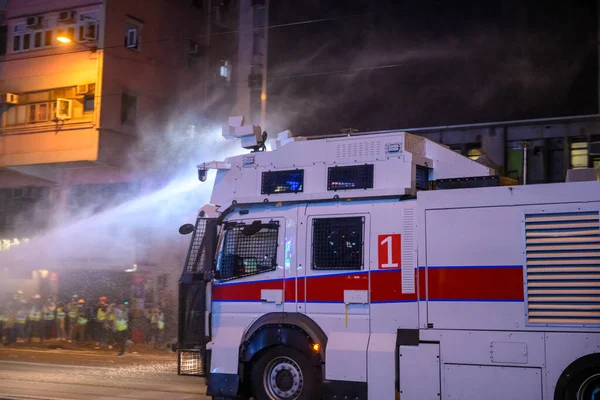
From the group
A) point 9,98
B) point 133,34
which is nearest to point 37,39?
point 9,98

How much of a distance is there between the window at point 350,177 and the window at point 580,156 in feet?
32.8

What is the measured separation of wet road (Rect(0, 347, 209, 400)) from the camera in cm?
1098

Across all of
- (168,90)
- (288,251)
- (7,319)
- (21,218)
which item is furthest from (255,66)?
(288,251)

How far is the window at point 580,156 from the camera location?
54.4ft

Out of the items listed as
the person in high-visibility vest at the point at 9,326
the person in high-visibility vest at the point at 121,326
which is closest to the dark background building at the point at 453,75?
the person in high-visibility vest at the point at 121,326

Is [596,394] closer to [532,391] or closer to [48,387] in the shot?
[532,391]

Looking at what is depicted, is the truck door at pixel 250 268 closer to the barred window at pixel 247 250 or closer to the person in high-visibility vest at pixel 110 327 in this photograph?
the barred window at pixel 247 250

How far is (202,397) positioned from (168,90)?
58.9ft

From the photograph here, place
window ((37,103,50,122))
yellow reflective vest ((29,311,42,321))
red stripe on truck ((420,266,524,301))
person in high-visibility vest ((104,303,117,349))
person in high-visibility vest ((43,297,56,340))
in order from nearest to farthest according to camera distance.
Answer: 1. red stripe on truck ((420,266,524,301))
2. person in high-visibility vest ((104,303,117,349))
3. person in high-visibility vest ((43,297,56,340))
4. yellow reflective vest ((29,311,42,321))
5. window ((37,103,50,122))

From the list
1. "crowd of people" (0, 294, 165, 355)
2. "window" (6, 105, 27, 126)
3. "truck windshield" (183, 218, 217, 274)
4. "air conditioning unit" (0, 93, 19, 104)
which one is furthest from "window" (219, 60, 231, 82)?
"truck windshield" (183, 218, 217, 274)

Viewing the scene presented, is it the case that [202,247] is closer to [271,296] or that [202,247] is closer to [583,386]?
[271,296]

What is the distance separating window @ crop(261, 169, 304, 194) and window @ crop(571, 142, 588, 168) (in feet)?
33.5

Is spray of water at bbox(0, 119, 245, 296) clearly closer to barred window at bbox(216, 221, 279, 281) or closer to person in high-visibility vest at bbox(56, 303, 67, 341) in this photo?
person in high-visibility vest at bbox(56, 303, 67, 341)

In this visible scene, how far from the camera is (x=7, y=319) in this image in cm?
2245
